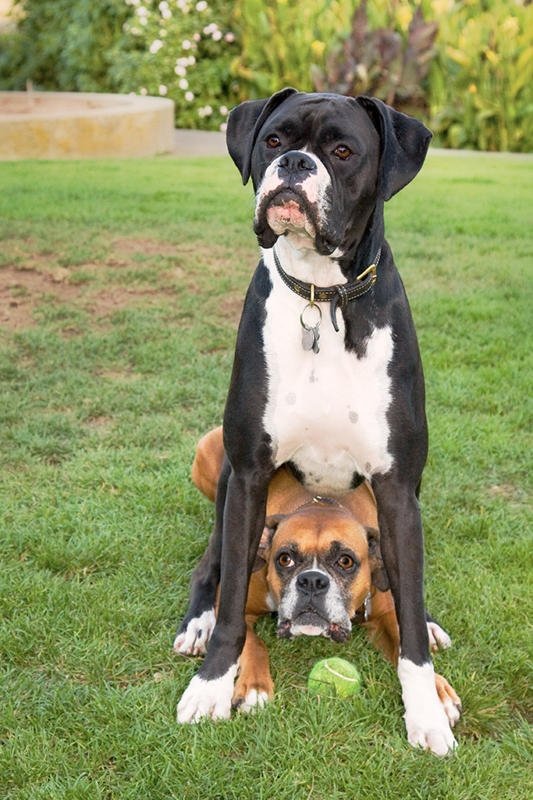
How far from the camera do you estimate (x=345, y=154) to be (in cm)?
293

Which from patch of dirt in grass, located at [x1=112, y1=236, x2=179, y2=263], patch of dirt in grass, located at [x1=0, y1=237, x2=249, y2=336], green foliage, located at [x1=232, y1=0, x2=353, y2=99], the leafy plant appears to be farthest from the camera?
green foliage, located at [x1=232, y1=0, x2=353, y2=99]

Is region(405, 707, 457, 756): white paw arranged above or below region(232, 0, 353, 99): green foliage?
above

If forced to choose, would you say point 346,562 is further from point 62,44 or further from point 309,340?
point 62,44

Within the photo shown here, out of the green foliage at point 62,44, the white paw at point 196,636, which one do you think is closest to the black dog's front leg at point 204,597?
the white paw at point 196,636

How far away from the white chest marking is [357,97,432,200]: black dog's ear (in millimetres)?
319

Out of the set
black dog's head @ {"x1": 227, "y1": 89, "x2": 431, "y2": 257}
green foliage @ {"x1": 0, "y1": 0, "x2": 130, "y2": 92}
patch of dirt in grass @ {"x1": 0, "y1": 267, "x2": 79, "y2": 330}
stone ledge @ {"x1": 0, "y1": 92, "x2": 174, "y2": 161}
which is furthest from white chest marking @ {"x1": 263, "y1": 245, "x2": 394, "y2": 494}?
green foliage @ {"x1": 0, "y1": 0, "x2": 130, "y2": 92}

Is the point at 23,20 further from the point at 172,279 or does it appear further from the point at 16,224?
the point at 172,279

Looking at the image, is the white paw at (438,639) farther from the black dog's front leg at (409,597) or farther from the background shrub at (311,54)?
the background shrub at (311,54)

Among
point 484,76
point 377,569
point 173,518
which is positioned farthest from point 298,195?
point 484,76

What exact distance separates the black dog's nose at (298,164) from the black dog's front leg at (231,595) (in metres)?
0.92

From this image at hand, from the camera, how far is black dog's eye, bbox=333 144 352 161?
9.62 ft

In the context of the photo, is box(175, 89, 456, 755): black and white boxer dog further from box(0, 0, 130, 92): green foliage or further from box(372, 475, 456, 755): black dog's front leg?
box(0, 0, 130, 92): green foliage

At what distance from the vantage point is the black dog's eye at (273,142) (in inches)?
118

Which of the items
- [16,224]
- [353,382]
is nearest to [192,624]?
[353,382]
